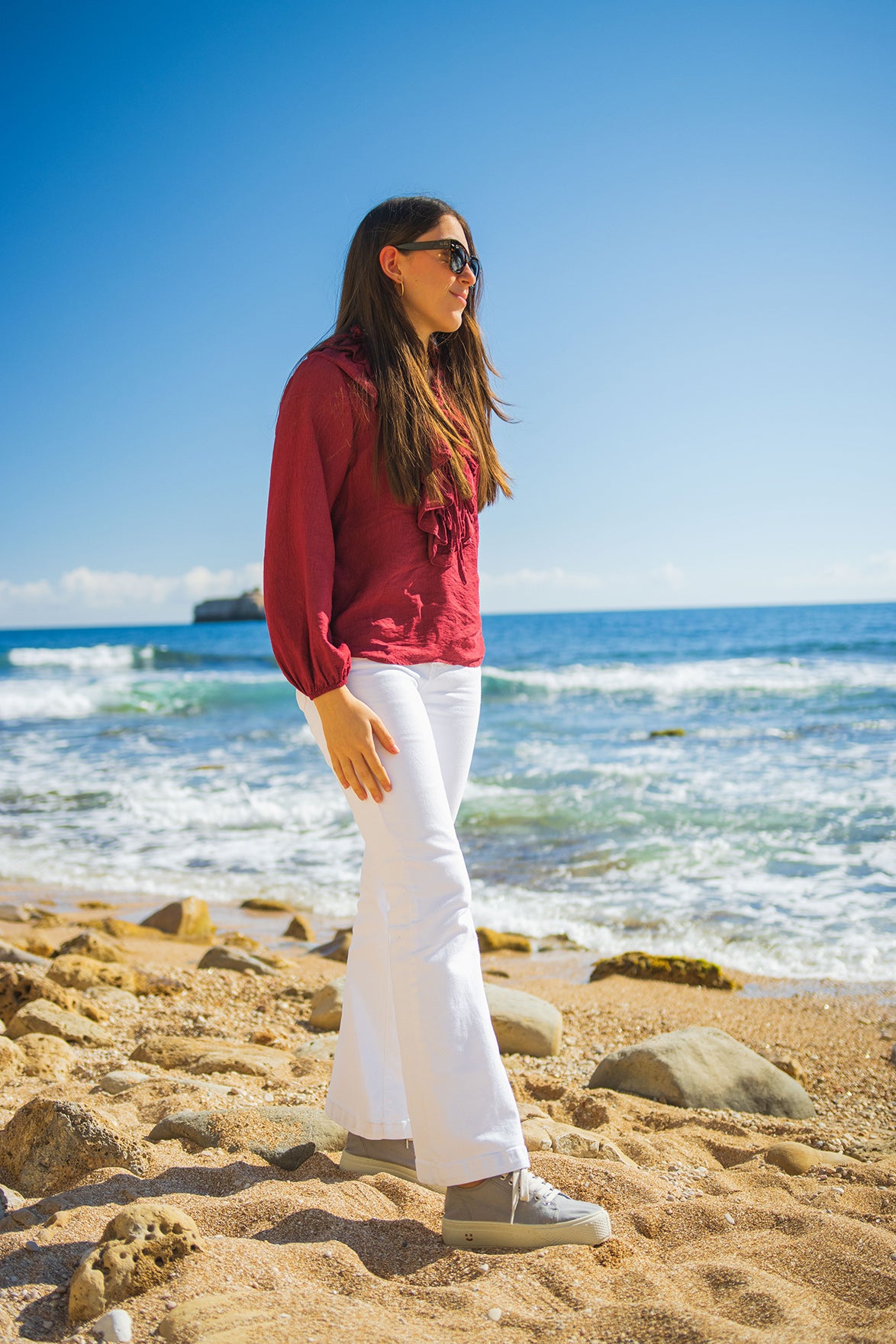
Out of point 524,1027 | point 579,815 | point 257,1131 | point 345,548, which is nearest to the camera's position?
point 345,548

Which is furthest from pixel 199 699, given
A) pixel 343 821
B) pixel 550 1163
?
pixel 550 1163

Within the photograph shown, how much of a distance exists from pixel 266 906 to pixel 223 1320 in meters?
4.89

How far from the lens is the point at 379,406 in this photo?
79.8 inches

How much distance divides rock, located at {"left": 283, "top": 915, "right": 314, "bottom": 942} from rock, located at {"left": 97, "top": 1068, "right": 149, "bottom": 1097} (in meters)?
2.67

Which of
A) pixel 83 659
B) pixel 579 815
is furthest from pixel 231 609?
pixel 579 815

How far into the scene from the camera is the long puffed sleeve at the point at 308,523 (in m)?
1.89

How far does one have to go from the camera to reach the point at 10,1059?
3025mm

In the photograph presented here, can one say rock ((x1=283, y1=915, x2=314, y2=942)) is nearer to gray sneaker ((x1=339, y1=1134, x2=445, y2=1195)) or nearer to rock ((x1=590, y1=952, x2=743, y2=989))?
rock ((x1=590, y1=952, x2=743, y2=989))

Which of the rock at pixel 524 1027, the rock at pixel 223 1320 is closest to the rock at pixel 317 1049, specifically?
the rock at pixel 524 1027

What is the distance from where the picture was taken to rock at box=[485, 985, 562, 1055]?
362cm

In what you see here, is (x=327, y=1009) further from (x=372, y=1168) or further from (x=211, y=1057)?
(x=372, y=1168)

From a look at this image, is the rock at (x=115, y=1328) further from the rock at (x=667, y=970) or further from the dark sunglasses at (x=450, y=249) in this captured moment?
the rock at (x=667, y=970)

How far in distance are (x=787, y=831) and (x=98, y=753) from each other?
1003 centimetres

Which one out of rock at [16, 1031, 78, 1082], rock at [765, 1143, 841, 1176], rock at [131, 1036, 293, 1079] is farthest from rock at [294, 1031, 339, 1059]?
rock at [765, 1143, 841, 1176]
